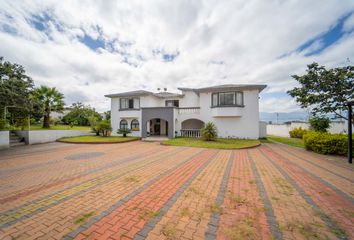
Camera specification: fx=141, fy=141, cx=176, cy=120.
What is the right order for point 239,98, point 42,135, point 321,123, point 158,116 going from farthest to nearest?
point 158,116
point 239,98
point 42,135
point 321,123

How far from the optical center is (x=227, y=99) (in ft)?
52.0

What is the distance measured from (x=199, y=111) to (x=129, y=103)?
949 cm

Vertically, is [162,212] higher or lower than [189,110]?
lower

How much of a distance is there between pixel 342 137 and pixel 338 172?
16.9ft

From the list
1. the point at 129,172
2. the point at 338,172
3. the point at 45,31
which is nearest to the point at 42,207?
the point at 129,172

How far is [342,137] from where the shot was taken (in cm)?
892

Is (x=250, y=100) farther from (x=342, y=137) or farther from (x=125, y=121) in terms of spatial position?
(x=125, y=121)

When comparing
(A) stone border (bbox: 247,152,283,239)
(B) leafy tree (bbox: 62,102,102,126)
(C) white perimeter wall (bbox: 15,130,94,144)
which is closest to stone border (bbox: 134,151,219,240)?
(A) stone border (bbox: 247,152,283,239)

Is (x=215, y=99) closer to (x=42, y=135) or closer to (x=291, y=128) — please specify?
(x=291, y=128)

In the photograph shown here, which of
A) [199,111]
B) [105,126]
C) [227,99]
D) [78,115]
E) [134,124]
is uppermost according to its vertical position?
[227,99]

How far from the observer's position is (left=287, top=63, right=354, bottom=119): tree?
1183cm

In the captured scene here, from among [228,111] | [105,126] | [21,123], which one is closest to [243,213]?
[228,111]

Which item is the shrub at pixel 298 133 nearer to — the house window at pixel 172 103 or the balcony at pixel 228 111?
the balcony at pixel 228 111

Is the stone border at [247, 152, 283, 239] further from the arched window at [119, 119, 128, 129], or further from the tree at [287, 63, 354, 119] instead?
the arched window at [119, 119, 128, 129]
